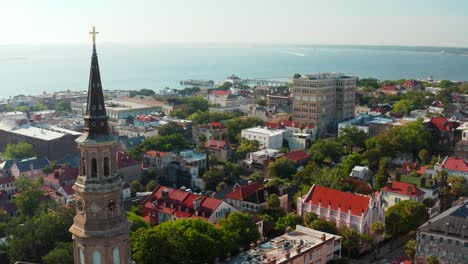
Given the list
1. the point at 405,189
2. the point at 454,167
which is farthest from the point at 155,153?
the point at 454,167

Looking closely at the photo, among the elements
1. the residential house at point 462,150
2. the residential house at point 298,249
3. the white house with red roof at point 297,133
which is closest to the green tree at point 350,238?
the residential house at point 298,249

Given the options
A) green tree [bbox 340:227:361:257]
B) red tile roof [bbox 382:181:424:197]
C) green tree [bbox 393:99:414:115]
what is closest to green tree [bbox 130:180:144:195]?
green tree [bbox 340:227:361:257]

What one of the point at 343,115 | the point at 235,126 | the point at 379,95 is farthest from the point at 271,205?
the point at 379,95

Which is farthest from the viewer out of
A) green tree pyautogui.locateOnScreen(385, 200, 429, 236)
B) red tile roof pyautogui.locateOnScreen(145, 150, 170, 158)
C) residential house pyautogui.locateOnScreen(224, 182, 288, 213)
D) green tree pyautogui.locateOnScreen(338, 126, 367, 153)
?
green tree pyautogui.locateOnScreen(338, 126, 367, 153)

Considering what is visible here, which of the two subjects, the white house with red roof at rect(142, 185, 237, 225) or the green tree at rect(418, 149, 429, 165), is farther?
the green tree at rect(418, 149, 429, 165)

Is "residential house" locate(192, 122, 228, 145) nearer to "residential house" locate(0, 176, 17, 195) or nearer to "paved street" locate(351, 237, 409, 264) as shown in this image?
"residential house" locate(0, 176, 17, 195)

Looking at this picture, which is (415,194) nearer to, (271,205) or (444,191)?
(444,191)

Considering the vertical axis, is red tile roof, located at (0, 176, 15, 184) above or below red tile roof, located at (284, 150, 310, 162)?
below
